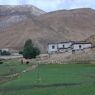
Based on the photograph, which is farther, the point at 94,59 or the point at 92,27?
the point at 92,27

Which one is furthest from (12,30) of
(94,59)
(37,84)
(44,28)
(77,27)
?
(37,84)

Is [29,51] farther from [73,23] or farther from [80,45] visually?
[73,23]

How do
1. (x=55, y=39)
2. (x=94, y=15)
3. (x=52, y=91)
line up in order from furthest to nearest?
(x=94, y=15) → (x=55, y=39) → (x=52, y=91)

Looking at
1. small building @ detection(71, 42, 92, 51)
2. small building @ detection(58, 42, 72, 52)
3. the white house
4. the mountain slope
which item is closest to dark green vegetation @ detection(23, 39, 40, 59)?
small building @ detection(71, 42, 92, 51)

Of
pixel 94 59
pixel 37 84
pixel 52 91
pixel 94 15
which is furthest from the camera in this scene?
pixel 94 15

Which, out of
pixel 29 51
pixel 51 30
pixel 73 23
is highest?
pixel 73 23

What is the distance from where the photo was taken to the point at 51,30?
537ft

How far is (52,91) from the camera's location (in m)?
29.8

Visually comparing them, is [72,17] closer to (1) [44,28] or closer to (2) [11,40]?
(1) [44,28]

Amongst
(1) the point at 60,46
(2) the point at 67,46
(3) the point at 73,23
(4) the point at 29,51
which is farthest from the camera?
(3) the point at 73,23

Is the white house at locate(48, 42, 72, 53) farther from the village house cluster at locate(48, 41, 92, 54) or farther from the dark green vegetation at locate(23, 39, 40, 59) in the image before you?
the dark green vegetation at locate(23, 39, 40, 59)

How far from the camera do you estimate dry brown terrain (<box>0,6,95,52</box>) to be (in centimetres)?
15149

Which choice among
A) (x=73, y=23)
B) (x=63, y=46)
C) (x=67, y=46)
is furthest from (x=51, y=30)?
(x=67, y=46)

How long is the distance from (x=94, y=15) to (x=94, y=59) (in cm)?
11771
